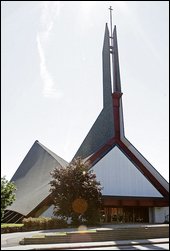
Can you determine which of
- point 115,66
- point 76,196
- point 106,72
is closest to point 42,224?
point 76,196

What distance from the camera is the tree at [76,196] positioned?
25.6m

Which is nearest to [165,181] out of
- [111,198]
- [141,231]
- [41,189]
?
[111,198]

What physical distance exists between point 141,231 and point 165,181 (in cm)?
1870

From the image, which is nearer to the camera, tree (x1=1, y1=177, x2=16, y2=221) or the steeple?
tree (x1=1, y1=177, x2=16, y2=221)

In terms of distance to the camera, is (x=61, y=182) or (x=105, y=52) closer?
(x=61, y=182)

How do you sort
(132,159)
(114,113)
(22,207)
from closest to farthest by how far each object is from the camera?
(22,207), (132,159), (114,113)

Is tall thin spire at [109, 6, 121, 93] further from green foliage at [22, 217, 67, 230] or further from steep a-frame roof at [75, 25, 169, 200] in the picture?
green foliage at [22, 217, 67, 230]

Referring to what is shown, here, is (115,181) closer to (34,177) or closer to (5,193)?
(34,177)

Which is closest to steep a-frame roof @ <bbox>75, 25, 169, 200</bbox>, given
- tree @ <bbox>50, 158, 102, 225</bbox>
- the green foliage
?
tree @ <bbox>50, 158, 102, 225</bbox>

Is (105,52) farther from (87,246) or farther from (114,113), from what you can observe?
(87,246)

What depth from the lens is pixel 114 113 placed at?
1543 inches

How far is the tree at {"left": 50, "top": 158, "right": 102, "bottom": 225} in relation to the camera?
25641mm

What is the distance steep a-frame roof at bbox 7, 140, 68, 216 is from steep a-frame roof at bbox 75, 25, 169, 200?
4.51 m

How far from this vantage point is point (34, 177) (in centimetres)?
4238
